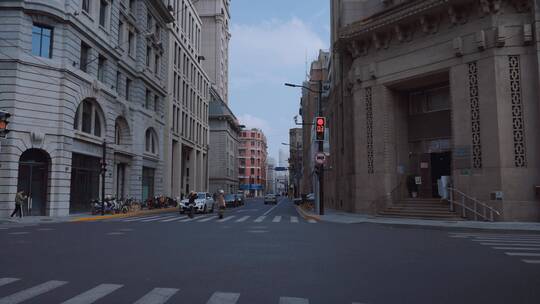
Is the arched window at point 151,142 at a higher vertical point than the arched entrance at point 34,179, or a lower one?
higher

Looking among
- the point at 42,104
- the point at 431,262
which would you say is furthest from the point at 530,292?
the point at 42,104

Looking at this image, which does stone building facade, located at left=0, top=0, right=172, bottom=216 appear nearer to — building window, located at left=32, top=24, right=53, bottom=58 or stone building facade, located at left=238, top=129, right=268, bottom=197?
building window, located at left=32, top=24, right=53, bottom=58

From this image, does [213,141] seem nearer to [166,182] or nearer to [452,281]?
[166,182]

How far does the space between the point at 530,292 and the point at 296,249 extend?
5.41 meters

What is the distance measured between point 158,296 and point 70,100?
2447 cm

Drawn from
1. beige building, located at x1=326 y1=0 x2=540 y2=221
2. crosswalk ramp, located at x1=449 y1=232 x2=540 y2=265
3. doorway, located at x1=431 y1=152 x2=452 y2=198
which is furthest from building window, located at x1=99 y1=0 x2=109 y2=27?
→ crosswalk ramp, located at x1=449 y1=232 x2=540 y2=265

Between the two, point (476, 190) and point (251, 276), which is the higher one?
point (476, 190)

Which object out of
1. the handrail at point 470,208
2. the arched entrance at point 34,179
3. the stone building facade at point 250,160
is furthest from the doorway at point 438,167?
the stone building facade at point 250,160

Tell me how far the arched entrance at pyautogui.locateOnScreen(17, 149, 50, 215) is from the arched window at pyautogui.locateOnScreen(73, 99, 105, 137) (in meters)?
3.61

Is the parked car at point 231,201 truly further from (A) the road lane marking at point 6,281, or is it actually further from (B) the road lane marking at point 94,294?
(B) the road lane marking at point 94,294

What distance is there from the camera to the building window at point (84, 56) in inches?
1170

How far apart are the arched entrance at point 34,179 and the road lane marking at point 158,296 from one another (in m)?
22.4

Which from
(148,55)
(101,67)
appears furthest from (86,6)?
(148,55)

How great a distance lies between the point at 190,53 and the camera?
197 ft
